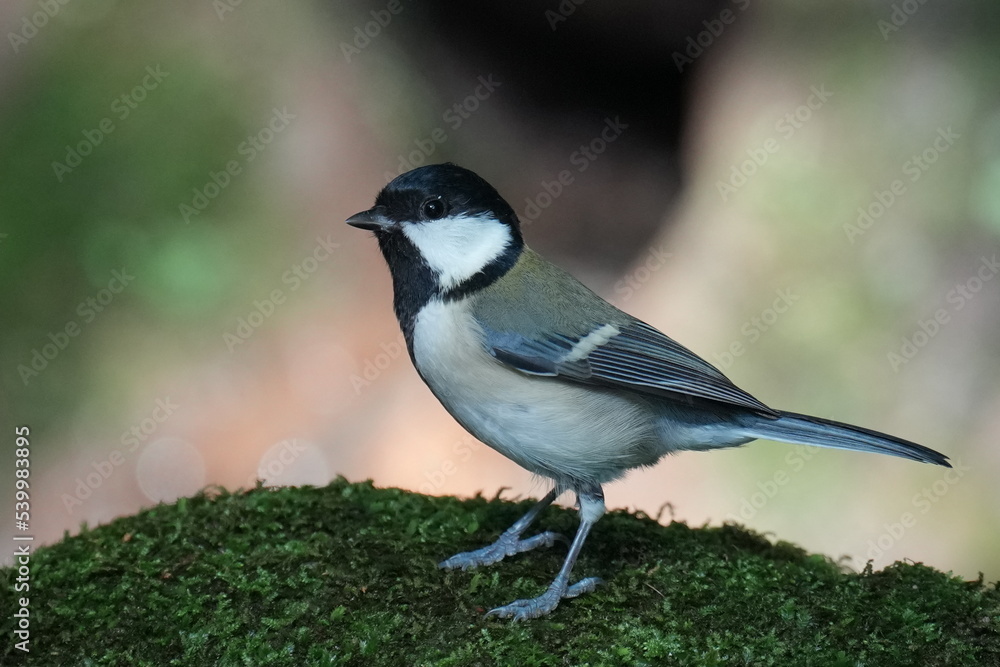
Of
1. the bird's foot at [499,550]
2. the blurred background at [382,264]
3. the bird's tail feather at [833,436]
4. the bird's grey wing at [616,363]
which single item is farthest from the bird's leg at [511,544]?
the blurred background at [382,264]

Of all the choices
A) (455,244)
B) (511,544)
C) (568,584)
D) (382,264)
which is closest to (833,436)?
(568,584)

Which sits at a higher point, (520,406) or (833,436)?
(833,436)

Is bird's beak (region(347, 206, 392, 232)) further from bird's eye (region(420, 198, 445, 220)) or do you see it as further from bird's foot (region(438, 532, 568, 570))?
bird's foot (region(438, 532, 568, 570))

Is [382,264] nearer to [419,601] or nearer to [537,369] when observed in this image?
[537,369]

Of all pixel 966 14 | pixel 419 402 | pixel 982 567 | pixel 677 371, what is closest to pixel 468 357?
pixel 677 371

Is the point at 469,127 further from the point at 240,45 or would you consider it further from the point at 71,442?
the point at 71,442

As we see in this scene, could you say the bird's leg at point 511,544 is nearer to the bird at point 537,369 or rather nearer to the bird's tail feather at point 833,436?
the bird at point 537,369
